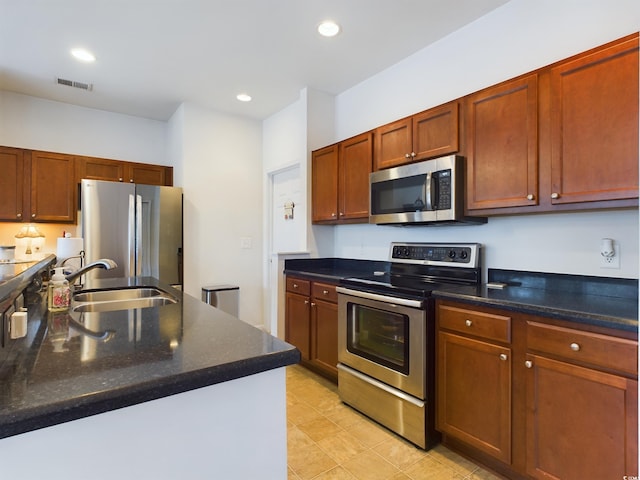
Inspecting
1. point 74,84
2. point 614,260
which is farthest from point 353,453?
point 74,84

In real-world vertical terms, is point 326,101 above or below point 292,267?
above

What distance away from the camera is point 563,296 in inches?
71.9

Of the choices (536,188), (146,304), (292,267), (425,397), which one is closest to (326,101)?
(292,267)

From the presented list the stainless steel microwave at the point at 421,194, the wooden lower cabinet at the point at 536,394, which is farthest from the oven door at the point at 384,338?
the stainless steel microwave at the point at 421,194

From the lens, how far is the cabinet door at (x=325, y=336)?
281 cm

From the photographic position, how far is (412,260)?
2.77m

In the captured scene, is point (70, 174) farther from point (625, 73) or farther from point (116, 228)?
point (625, 73)

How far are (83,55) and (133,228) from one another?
1546 millimetres

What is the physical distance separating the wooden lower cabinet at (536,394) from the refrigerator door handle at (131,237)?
2.98 m

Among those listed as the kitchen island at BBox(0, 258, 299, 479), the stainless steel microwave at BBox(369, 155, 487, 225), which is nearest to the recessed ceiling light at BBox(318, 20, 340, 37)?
the stainless steel microwave at BBox(369, 155, 487, 225)

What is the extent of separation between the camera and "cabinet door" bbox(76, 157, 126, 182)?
3742 mm

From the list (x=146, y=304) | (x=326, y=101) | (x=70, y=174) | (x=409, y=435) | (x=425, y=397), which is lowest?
(x=409, y=435)

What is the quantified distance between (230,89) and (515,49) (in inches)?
100

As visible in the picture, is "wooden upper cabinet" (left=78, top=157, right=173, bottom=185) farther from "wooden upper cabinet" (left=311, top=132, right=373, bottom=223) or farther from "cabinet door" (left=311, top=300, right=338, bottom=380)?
"cabinet door" (left=311, top=300, right=338, bottom=380)
